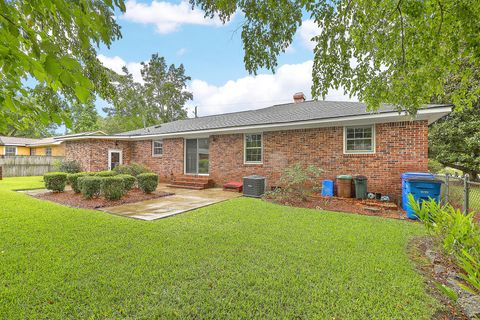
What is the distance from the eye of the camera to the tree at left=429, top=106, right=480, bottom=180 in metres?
14.1

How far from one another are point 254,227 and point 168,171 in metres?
10.0

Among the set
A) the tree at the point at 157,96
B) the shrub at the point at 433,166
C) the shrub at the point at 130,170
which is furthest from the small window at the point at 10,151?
the shrub at the point at 433,166

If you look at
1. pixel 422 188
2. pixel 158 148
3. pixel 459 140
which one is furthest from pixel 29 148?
pixel 459 140

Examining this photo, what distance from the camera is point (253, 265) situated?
3303mm

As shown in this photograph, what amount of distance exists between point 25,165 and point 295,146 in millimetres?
21376

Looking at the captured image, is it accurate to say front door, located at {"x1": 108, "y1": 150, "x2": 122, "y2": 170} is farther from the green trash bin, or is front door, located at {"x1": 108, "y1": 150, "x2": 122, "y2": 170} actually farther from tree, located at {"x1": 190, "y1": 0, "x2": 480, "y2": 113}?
the green trash bin

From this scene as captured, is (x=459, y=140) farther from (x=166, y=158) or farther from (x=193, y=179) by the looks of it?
(x=166, y=158)

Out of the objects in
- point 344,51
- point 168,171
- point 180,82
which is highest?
point 180,82

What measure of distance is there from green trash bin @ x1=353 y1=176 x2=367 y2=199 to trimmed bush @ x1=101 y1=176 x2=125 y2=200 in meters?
8.36

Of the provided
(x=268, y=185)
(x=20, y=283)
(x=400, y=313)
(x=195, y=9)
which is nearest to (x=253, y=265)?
(x=400, y=313)

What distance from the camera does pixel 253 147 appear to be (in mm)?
10984

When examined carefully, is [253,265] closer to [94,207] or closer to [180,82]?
[94,207]

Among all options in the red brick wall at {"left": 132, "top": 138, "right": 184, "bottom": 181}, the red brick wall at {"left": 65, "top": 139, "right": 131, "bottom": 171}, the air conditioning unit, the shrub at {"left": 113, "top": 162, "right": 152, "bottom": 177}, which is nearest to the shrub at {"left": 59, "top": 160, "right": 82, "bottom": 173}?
the red brick wall at {"left": 65, "top": 139, "right": 131, "bottom": 171}

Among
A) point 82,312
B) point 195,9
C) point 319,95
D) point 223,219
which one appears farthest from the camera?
point 223,219
